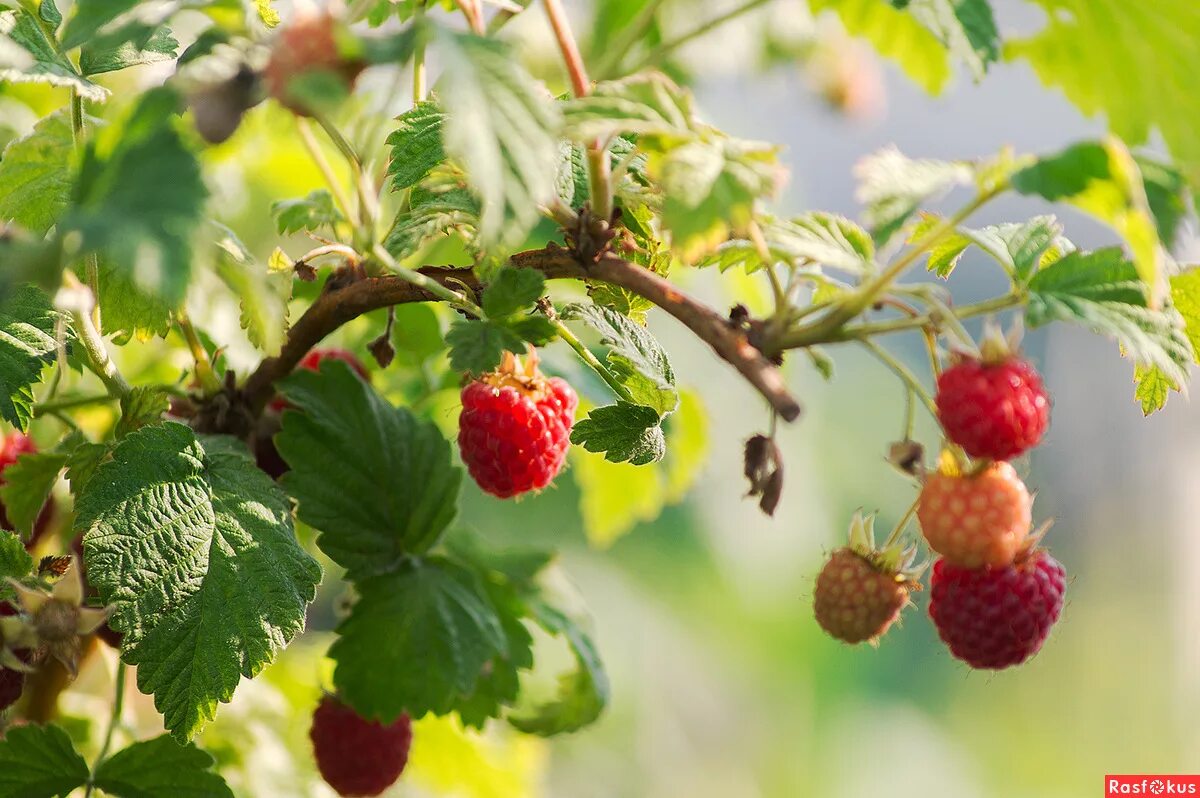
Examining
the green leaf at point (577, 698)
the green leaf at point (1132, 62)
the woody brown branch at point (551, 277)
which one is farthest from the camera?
the green leaf at point (577, 698)

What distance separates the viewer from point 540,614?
1047 mm

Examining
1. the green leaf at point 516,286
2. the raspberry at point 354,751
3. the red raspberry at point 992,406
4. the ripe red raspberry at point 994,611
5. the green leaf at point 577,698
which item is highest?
the green leaf at point 516,286

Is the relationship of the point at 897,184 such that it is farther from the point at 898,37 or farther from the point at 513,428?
the point at 898,37

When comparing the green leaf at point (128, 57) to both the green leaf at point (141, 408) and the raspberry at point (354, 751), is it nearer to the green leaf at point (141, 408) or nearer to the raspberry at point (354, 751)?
the green leaf at point (141, 408)

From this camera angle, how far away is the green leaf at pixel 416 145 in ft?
2.31

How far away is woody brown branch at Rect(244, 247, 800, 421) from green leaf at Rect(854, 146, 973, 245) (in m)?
0.09

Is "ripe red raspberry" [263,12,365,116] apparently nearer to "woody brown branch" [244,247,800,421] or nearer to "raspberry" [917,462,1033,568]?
"woody brown branch" [244,247,800,421]

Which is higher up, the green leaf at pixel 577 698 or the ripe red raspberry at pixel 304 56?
the ripe red raspberry at pixel 304 56

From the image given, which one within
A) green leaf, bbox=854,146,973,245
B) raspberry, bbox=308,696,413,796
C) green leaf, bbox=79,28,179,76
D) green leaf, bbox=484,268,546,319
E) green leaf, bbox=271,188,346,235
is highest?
green leaf, bbox=79,28,179,76

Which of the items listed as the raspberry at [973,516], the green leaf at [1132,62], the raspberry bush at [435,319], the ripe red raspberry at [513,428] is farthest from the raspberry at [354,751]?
the green leaf at [1132,62]

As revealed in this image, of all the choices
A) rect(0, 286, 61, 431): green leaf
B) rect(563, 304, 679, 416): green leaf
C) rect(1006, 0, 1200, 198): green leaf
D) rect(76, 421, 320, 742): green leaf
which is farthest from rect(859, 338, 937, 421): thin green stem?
rect(0, 286, 61, 431): green leaf

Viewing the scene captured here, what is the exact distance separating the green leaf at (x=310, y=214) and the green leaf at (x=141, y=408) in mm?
131

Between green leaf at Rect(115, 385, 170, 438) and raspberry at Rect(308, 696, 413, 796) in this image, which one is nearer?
green leaf at Rect(115, 385, 170, 438)

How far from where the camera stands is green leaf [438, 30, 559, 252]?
485 millimetres
